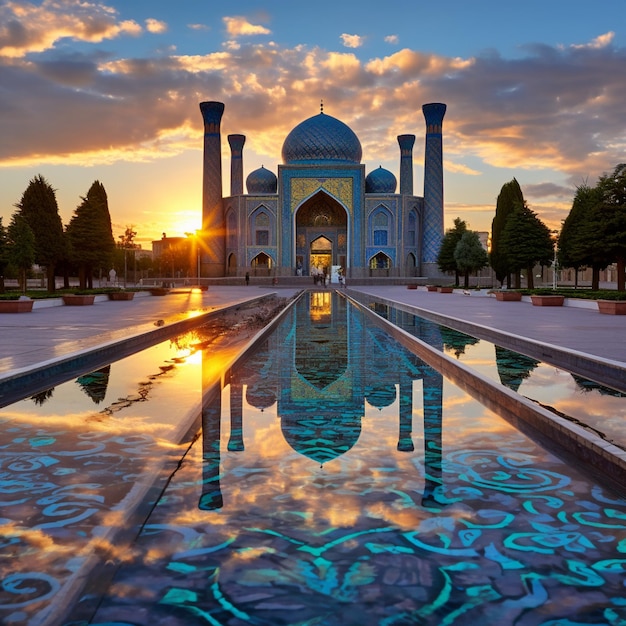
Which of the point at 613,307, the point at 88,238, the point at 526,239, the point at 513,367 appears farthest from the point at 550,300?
the point at 88,238

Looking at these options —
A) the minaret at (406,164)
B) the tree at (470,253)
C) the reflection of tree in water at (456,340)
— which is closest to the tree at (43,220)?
the tree at (470,253)

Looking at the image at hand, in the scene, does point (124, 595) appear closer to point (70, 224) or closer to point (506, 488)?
point (506, 488)

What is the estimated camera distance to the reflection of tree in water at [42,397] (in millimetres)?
5172

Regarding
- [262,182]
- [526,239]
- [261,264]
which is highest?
[262,182]

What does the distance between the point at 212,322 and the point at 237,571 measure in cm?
1130

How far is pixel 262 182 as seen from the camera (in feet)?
151

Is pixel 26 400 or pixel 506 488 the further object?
pixel 26 400

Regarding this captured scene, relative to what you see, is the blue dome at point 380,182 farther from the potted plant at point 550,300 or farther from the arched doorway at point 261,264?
the potted plant at point 550,300

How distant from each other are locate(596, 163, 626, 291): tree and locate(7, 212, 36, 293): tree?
19.0 meters

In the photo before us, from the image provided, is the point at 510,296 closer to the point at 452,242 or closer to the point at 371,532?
the point at 452,242

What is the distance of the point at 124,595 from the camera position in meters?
2.07

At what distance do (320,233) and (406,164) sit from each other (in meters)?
7.60

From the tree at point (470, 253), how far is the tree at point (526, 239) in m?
4.85

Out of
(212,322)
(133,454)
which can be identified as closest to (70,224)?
(212,322)
